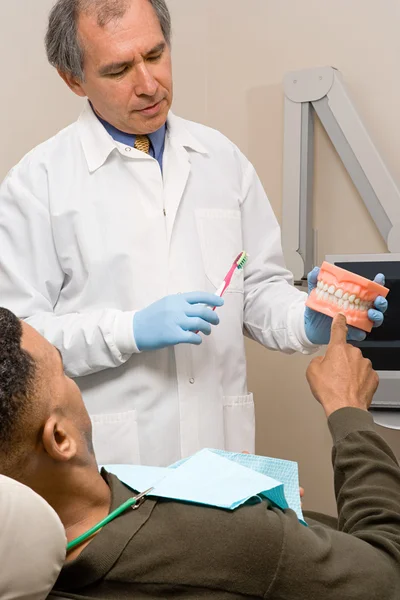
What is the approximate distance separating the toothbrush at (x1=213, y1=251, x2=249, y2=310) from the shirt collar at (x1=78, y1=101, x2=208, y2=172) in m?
0.27

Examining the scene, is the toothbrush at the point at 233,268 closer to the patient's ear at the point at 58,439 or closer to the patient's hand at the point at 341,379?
the patient's hand at the point at 341,379

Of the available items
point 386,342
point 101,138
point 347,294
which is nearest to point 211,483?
point 347,294

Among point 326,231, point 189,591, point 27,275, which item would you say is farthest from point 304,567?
point 326,231

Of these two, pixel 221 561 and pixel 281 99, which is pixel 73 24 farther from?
pixel 281 99

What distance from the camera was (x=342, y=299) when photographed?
1.34 meters

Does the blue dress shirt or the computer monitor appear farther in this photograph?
the computer monitor

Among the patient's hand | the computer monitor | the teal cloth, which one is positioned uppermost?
the patient's hand

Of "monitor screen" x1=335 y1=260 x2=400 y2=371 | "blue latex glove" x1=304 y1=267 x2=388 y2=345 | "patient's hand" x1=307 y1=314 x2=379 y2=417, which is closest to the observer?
"patient's hand" x1=307 y1=314 x2=379 y2=417

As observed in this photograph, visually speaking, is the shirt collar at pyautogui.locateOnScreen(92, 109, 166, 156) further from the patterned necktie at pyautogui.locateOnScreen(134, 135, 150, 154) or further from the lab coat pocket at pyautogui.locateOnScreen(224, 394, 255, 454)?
the lab coat pocket at pyautogui.locateOnScreen(224, 394, 255, 454)

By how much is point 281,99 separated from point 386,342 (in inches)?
40.5

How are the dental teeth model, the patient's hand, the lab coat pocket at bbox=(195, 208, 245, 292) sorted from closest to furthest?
the patient's hand, the dental teeth model, the lab coat pocket at bbox=(195, 208, 245, 292)

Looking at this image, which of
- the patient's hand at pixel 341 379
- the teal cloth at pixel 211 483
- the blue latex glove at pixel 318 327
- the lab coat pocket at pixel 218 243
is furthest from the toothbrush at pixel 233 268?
the teal cloth at pixel 211 483

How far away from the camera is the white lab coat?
166 cm

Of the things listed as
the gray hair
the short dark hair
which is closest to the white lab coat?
the gray hair
